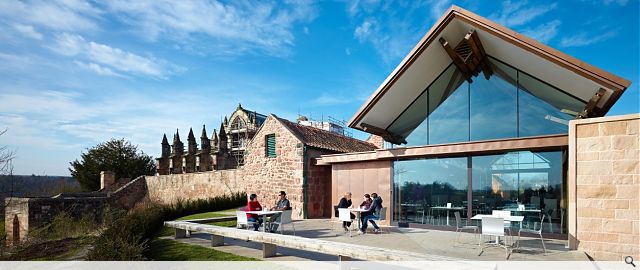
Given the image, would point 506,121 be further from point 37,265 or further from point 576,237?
point 37,265

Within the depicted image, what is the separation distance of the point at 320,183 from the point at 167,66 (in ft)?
25.4

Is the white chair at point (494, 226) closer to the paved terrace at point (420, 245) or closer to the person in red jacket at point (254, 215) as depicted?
the paved terrace at point (420, 245)

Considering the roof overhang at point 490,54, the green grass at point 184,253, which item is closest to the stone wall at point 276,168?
the roof overhang at point 490,54

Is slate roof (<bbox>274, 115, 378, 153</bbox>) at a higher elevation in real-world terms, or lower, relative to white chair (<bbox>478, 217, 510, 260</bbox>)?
higher

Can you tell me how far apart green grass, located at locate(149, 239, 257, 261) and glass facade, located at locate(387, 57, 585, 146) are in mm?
6516

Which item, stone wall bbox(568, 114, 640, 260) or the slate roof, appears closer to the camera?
stone wall bbox(568, 114, 640, 260)

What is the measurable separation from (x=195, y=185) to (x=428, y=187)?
19.0m

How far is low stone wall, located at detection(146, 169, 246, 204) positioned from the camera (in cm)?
2338

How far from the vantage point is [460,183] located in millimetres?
10875

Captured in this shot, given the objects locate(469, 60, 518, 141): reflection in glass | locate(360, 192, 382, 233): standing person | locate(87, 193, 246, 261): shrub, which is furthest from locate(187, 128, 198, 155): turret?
locate(469, 60, 518, 141): reflection in glass

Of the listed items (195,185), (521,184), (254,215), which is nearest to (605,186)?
(521,184)

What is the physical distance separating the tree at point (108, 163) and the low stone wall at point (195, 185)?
35.4ft

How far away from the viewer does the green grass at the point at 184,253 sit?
830 cm

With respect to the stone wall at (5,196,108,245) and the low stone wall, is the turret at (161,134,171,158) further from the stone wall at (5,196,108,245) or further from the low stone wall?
the stone wall at (5,196,108,245)
